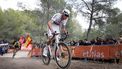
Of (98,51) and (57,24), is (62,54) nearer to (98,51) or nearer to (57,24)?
(57,24)

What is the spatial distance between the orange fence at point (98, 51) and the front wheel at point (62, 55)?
7.18 metres

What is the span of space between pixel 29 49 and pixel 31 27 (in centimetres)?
5930

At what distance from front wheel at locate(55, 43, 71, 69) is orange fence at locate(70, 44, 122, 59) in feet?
23.6

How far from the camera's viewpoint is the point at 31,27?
91.4m

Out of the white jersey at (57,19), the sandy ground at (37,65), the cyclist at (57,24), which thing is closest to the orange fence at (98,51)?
the sandy ground at (37,65)

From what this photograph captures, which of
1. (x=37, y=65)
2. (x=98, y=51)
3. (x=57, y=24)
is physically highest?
(x=57, y=24)

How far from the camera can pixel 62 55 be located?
10367 millimetres

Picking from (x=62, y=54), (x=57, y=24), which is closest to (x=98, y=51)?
(x=57, y=24)

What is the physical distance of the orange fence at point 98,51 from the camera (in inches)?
677

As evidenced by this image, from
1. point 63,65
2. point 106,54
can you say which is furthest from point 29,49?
point 63,65

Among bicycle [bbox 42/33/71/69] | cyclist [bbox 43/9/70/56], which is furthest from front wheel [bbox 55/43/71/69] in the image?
cyclist [bbox 43/9/70/56]

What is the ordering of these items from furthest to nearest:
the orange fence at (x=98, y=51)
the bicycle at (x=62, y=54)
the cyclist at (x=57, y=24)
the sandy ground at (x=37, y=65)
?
1. the orange fence at (x=98, y=51)
2. the sandy ground at (x=37, y=65)
3. the cyclist at (x=57, y=24)
4. the bicycle at (x=62, y=54)

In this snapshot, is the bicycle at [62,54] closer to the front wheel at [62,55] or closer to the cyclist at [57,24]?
the front wheel at [62,55]

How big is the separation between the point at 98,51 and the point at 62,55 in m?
8.73
